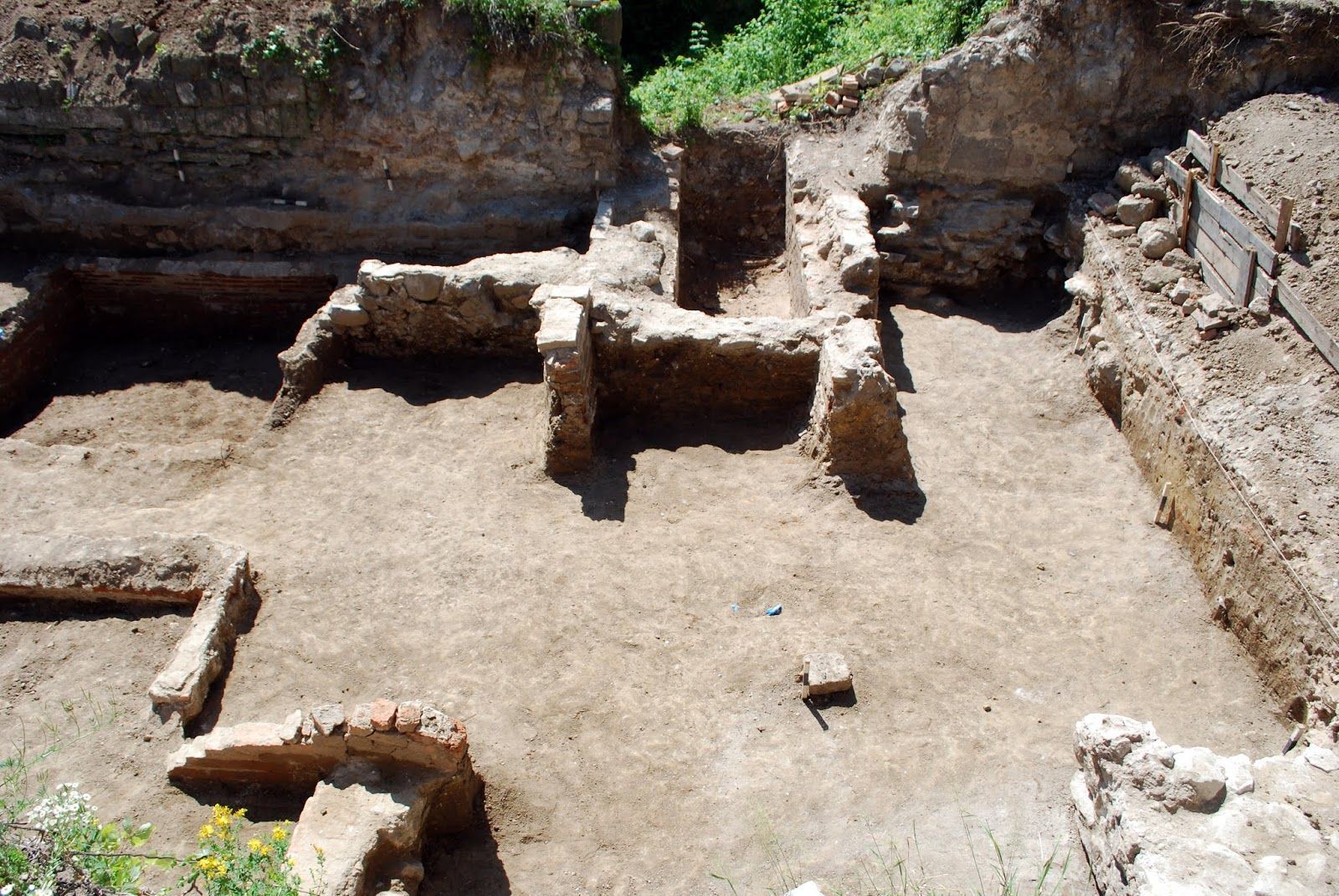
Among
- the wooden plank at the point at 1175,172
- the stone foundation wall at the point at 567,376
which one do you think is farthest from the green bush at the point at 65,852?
the wooden plank at the point at 1175,172

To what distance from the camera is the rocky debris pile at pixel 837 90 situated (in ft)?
36.1

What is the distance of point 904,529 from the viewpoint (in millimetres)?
7355

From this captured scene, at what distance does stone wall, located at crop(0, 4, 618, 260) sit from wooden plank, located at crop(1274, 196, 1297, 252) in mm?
5763

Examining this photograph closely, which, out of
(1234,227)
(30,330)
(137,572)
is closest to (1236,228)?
(1234,227)

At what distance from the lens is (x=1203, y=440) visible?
278 inches

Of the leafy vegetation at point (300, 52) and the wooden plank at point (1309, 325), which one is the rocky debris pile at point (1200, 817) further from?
the leafy vegetation at point (300, 52)

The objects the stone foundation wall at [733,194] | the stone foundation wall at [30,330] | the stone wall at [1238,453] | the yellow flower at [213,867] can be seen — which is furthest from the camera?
the stone foundation wall at [733,194]

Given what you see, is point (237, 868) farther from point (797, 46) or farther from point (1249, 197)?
point (797, 46)

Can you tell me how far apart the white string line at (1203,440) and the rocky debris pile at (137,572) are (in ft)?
20.7

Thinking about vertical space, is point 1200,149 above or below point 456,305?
above

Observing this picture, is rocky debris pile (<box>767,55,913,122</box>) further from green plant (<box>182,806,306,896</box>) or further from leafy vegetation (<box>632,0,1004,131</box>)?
green plant (<box>182,806,306,896</box>)

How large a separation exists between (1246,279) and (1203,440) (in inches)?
62.4

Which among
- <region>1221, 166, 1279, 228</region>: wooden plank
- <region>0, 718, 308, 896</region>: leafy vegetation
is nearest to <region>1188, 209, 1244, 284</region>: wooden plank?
<region>1221, 166, 1279, 228</region>: wooden plank

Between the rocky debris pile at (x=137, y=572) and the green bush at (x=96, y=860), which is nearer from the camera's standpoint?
the green bush at (x=96, y=860)
